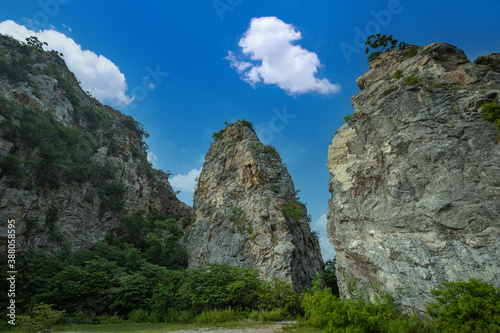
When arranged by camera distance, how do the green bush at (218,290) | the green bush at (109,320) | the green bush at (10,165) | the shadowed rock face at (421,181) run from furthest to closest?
the green bush at (10,165) → the green bush at (218,290) → the green bush at (109,320) → the shadowed rock face at (421,181)

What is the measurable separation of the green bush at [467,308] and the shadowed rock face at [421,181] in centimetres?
75

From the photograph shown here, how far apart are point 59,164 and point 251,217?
20863 mm

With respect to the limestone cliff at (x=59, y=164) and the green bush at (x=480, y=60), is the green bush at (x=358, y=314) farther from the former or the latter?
the limestone cliff at (x=59, y=164)

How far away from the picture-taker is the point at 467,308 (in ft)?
17.6

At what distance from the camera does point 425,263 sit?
23.9 ft

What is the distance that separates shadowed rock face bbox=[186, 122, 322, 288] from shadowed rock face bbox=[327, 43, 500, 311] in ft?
25.1

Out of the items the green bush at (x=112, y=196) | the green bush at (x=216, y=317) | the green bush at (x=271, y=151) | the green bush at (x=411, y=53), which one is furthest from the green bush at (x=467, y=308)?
the green bush at (x=112, y=196)

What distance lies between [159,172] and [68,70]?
2588cm

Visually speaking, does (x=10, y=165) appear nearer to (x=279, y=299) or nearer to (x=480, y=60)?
(x=279, y=299)

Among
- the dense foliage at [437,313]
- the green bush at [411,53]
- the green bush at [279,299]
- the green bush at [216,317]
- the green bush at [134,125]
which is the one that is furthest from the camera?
the green bush at [134,125]

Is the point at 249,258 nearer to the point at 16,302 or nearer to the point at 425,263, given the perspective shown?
the point at 425,263

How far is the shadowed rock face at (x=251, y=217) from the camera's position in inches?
695

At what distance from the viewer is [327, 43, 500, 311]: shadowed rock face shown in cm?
708

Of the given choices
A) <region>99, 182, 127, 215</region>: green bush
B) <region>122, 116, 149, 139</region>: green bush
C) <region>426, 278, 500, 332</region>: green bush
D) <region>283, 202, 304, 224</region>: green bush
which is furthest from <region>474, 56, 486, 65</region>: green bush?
<region>122, 116, 149, 139</region>: green bush
